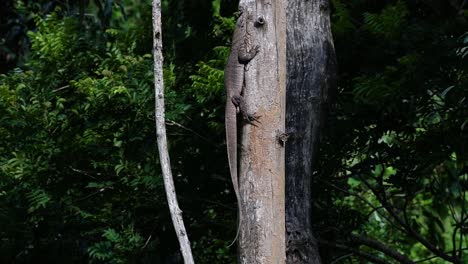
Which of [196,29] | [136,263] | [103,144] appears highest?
[196,29]

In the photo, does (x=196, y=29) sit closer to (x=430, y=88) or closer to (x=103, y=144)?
(x=103, y=144)

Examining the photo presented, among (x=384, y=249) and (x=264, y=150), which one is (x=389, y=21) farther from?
(x=264, y=150)

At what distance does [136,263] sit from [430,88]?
9.02ft

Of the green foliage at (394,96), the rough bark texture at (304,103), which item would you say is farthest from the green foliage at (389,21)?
the rough bark texture at (304,103)

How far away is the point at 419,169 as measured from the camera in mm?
6977

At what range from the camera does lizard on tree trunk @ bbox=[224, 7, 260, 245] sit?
460 centimetres

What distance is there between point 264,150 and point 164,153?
1.74 feet

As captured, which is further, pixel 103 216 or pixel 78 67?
pixel 78 67

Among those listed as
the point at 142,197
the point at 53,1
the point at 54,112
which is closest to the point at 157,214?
the point at 142,197

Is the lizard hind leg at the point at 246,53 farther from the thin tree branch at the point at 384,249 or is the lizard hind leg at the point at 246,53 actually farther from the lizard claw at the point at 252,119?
the thin tree branch at the point at 384,249

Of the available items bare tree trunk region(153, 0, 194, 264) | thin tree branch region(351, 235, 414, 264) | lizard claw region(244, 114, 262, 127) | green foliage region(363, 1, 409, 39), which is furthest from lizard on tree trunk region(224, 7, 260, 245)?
thin tree branch region(351, 235, 414, 264)

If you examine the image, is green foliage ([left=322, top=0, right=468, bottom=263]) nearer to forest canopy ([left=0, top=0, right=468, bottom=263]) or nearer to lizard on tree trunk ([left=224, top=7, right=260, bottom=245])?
forest canopy ([left=0, top=0, right=468, bottom=263])

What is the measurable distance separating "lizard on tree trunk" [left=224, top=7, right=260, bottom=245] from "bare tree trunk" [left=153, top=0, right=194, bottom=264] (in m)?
0.41

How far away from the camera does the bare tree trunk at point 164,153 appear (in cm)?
418
